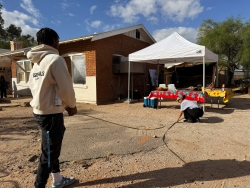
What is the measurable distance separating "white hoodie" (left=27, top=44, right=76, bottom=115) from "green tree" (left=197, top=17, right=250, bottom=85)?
66.9ft

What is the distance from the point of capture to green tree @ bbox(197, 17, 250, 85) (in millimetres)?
19312

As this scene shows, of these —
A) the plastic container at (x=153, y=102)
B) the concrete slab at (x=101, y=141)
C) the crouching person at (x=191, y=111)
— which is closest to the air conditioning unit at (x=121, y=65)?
the plastic container at (x=153, y=102)

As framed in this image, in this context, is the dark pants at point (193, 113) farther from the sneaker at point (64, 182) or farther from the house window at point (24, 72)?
the house window at point (24, 72)

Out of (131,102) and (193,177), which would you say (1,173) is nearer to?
(193,177)

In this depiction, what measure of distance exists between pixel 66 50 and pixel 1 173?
9199 millimetres

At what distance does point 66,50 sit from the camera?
37.1ft

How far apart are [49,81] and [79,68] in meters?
8.95

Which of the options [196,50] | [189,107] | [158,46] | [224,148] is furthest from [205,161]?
[158,46]

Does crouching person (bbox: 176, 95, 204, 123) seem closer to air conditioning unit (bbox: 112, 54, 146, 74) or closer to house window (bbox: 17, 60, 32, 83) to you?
air conditioning unit (bbox: 112, 54, 146, 74)

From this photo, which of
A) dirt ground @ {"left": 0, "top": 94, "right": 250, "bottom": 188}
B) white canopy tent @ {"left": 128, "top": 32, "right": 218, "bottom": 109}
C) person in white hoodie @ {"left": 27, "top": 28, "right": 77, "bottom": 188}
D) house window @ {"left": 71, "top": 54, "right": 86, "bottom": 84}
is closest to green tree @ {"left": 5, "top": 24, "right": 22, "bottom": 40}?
house window @ {"left": 71, "top": 54, "right": 86, "bottom": 84}

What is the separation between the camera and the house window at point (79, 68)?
10.7 m

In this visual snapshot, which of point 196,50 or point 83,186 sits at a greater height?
point 196,50

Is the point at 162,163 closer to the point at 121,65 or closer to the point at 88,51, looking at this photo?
the point at 88,51

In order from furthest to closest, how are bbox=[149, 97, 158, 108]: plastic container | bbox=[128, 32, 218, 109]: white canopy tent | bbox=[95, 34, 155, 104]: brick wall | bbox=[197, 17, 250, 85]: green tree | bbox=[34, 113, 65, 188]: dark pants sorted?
bbox=[197, 17, 250, 85]: green tree → bbox=[95, 34, 155, 104]: brick wall → bbox=[149, 97, 158, 108]: plastic container → bbox=[128, 32, 218, 109]: white canopy tent → bbox=[34, 113, 65, 188]: dark pants
